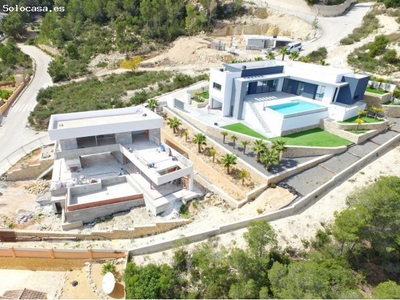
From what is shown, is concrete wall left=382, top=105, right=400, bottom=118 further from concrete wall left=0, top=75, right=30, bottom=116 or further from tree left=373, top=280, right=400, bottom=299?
concrete wall left=0, top=75, right=30, bottom=116

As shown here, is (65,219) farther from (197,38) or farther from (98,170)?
(197,38)

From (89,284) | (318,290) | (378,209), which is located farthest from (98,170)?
(378,209)

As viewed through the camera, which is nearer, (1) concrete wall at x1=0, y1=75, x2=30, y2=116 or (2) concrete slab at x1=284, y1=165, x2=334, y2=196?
(2) concrete slab at x1=284, y1=165, x2=334, y2=196

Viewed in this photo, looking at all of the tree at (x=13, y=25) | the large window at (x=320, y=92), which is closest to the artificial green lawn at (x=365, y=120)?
the large window at (x=320, y=92)

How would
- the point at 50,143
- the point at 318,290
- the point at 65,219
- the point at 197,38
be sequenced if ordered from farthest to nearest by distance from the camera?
the point at 197,38 < the point at 50,143 < the point at 65,219 < the point at 318,290

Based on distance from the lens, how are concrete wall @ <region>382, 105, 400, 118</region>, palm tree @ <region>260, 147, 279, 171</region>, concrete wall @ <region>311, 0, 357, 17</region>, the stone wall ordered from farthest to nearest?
concrete wall @ <region>311, 0, 357, 17</region>
concrete wall @ <region>382, 105, 400, 118</region>
palm tree @ <region>260, 147, 279, 171</region>
the stone wall

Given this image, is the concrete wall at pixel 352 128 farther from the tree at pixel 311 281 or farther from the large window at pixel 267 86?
the tree at pixel 311 281

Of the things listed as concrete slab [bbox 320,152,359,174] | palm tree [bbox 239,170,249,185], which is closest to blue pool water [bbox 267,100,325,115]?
concrete slab [bbox 320,152,359,174]

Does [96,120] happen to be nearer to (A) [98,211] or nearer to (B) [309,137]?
(A) [98,211]
